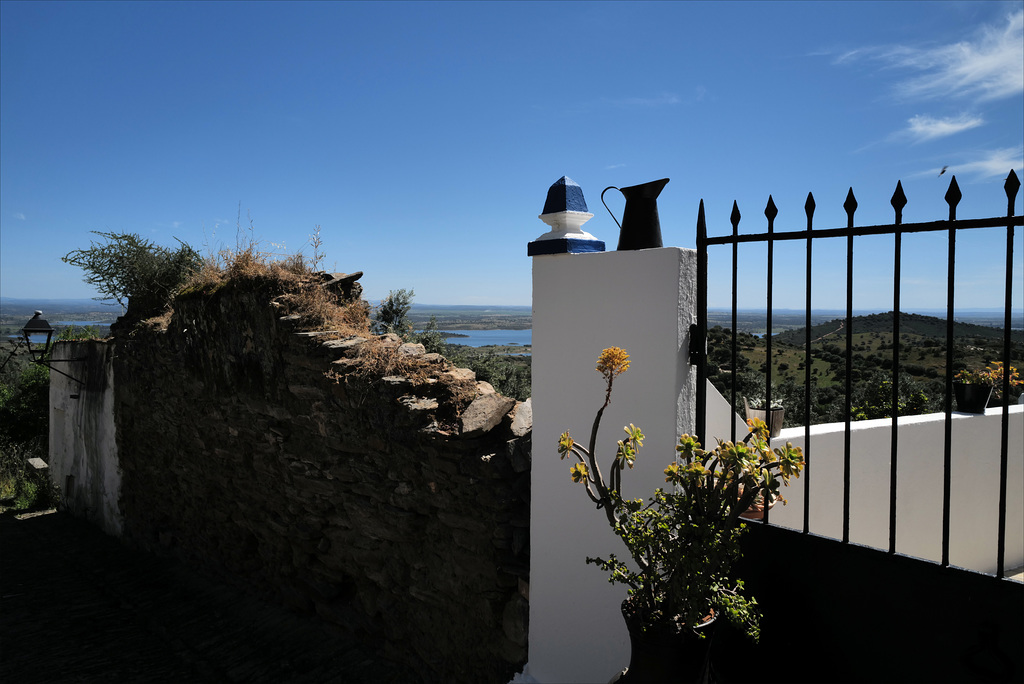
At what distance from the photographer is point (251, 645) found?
16.9 ft

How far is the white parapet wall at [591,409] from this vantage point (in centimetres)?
273

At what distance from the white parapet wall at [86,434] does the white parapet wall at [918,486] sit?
8.14m

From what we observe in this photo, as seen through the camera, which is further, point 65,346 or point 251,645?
point 65,346

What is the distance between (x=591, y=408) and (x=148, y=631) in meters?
5.14

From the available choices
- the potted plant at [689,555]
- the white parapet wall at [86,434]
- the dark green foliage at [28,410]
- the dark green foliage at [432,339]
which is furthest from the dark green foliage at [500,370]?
the dark green foliage at [28,410]

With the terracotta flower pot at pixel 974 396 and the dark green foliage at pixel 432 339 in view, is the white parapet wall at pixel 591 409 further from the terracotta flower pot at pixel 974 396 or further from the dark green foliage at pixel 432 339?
the dark green foliage at pixel 432 339

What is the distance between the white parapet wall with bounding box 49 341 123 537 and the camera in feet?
27.1

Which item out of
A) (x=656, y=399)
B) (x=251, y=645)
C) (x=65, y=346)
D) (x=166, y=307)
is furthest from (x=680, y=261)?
(x=65, y=346)

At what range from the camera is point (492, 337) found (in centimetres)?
570

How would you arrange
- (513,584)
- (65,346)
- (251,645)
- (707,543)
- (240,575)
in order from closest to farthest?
(707,543) → (513,584) → (251,645) → (240,575) → (65,346)

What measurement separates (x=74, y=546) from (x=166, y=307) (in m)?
3.42

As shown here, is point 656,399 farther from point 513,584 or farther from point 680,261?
point 513,584

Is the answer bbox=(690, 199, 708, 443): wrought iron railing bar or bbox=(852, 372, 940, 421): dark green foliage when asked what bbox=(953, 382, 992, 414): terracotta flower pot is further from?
bbox=(690, 199, 708, 443): wrought iron railing bar

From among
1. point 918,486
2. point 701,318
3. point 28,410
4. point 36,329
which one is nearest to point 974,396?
point 918,486
